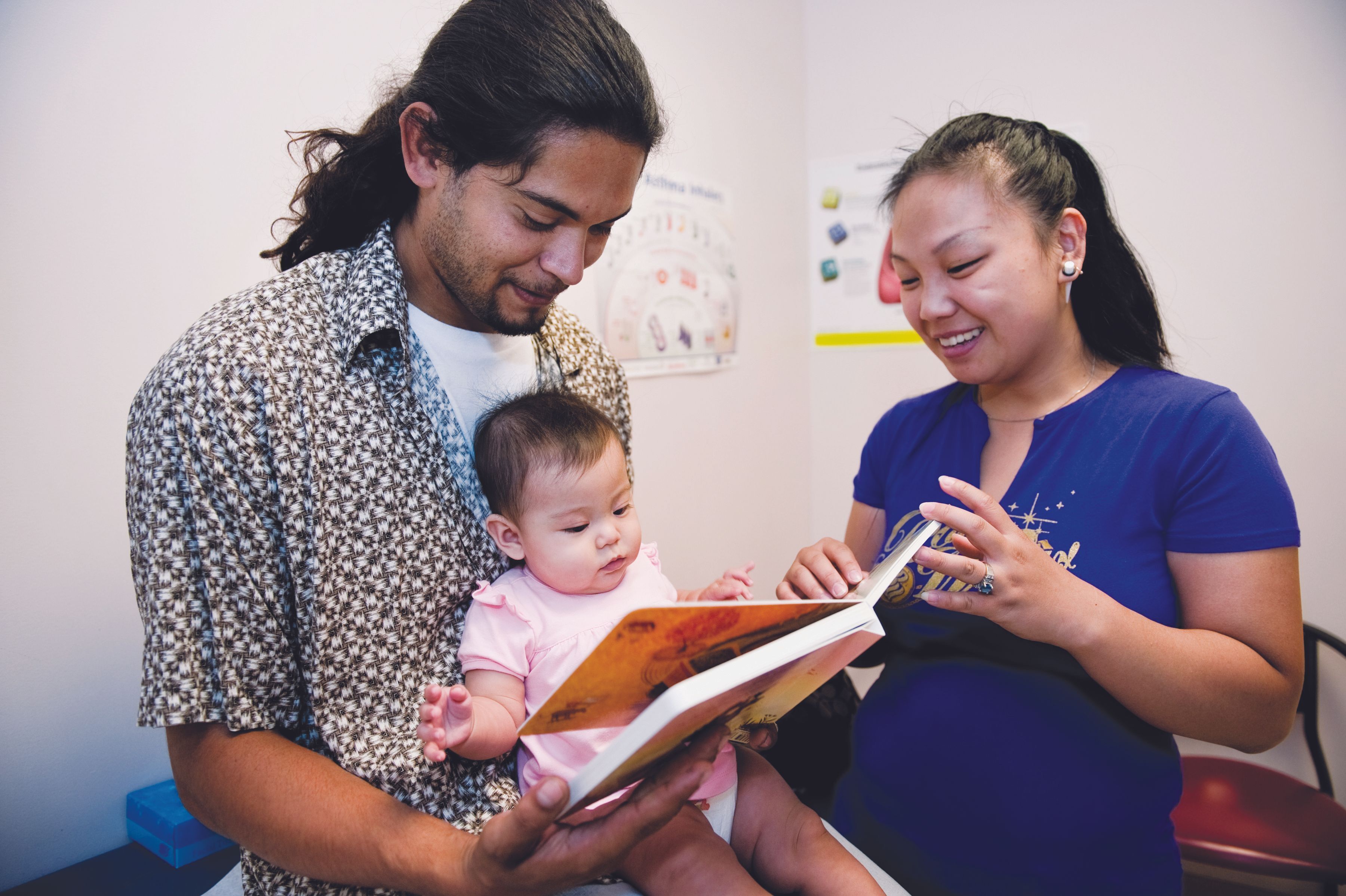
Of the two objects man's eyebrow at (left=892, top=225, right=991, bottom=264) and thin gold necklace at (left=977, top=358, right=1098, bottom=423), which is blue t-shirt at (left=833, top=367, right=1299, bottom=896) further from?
man's eyebrow at (left=892, top=225, right=991, bottom=264)

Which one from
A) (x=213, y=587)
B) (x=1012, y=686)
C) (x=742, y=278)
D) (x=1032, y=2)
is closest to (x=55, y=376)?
(x=213, y=587)

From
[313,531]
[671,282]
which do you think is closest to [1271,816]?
[671,282]

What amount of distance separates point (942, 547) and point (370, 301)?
98cm

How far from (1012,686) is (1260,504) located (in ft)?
1.42

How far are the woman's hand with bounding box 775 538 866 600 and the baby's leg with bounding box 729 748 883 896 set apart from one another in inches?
10.6

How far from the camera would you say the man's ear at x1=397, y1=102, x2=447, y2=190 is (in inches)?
42.0

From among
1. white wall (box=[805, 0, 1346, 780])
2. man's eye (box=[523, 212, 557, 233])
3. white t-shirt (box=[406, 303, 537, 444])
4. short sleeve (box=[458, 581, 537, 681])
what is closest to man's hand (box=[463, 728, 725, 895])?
short sleeve (box=[458, 581, 537, 681])

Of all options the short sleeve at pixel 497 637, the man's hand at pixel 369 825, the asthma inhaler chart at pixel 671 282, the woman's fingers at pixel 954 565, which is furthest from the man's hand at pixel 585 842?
the asthma inhaler chart at pixel 671 282

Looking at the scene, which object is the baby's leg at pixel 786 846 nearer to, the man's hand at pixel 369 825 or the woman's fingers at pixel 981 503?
the man's hand at pixel 369 825

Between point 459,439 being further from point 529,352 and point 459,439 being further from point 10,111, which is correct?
point 10,111

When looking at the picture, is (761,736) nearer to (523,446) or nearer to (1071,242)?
(523,446)

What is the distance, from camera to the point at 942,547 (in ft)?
4.42

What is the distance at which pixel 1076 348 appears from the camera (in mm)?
1337

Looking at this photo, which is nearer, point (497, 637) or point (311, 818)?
point (311, 818)
